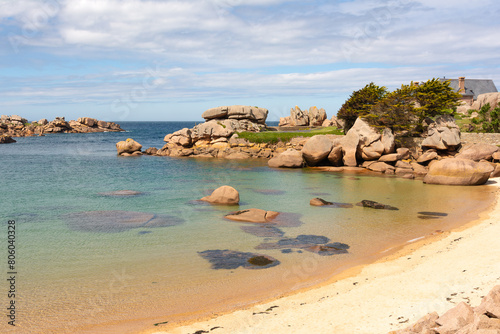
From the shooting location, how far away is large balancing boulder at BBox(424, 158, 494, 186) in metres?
31.8

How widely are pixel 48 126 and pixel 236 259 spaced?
133 meters

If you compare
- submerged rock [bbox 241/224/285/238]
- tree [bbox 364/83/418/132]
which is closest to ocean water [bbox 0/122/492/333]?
submerged rock [bbox 241/224/285/238]

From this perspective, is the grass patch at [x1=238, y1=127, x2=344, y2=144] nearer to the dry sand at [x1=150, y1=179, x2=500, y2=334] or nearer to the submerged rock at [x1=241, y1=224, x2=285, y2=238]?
the submerged rock at [x1=241, y1=224, x2=285, y2=238]

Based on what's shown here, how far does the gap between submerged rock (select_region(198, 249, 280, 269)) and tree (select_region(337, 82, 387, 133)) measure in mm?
36812

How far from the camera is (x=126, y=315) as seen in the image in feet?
34.3

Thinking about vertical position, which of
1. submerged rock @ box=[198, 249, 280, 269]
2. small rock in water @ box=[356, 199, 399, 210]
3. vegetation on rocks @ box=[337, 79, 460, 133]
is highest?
vegetation on rocks @ box=[337, 79, 460, 133]

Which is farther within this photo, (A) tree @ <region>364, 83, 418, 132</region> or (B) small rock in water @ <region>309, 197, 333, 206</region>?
(A) tree @ <region>364, 83, 418, 132</region>

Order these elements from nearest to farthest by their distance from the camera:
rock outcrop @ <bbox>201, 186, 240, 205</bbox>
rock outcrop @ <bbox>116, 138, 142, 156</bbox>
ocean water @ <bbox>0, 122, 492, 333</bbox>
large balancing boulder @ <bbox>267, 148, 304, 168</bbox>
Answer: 1. ocean water @ <bbox>0, 122, 492, 333</bbox>
2. rock outcrop @ <bbox>201, 186, 240, 205</bbox>
3. large balancing boulder @ <bbox>267, 148, 304, 168</bbox>
4. rock outcrop @ <bbox>116, 138, 142, 156</bbox>

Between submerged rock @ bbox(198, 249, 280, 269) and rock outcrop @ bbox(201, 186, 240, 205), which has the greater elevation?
rock outcrop @ bbox(201, 186, 240, 205)

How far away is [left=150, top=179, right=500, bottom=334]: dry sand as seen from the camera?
9.02 m

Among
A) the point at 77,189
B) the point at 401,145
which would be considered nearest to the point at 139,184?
the point at 77,189

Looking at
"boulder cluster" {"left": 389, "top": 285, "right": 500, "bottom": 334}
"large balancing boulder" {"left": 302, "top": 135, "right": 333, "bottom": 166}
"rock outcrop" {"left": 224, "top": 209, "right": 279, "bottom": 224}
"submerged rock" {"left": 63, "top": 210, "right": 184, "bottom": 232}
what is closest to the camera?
"boulder cluster" {"left": 389, "top": 285, "right": 500, "bottom": 334}

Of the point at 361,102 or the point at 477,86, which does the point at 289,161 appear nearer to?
the point at 361,102

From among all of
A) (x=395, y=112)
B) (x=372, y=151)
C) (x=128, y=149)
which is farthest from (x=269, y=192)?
(x=128, y=149)
